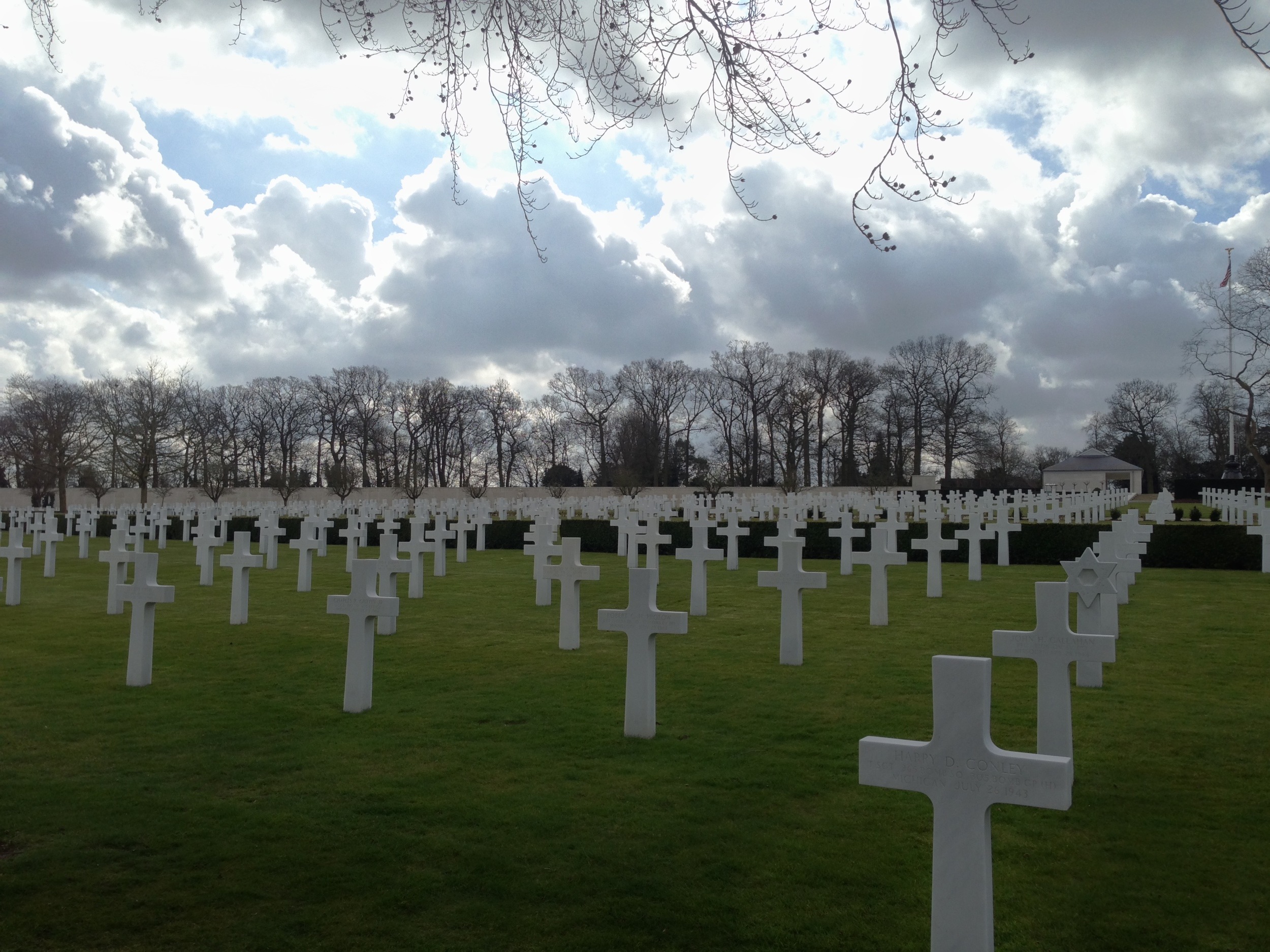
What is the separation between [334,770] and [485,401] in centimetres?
5068

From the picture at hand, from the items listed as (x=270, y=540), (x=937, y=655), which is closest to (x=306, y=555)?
(x=270, y=540)

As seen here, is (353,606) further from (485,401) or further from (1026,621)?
(485,401)

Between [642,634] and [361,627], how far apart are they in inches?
73.1

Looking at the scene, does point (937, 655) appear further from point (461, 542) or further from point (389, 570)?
point (461, 542)

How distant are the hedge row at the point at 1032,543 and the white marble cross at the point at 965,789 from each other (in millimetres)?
10378

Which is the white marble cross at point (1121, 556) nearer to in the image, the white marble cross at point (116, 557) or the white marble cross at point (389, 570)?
the white marble cross at point (389, 570)

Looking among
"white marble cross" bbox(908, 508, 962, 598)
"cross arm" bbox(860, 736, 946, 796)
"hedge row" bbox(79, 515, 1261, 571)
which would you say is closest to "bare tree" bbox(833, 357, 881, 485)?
"hedge row" bbox(79, 515, 1261, 571)

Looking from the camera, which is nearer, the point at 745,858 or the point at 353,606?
the point at 745,858

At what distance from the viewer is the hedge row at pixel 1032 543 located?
1522 centimetres

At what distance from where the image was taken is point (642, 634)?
16.6 feet

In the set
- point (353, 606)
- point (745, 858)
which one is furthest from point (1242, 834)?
point (353, 606)

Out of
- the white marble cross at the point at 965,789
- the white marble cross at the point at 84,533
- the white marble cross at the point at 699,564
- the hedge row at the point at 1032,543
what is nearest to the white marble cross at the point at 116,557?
the hedge row at the point at 1032,543

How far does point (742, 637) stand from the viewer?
8281 mm

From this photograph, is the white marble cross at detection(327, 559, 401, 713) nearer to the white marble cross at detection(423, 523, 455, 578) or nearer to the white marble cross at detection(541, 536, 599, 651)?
the white marble cross at detection(541, 536, 599, 651)
